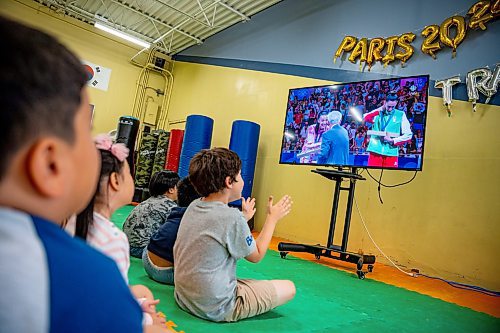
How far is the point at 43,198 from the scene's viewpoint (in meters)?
0.37

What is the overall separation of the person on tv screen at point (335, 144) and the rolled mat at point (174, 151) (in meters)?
3.49

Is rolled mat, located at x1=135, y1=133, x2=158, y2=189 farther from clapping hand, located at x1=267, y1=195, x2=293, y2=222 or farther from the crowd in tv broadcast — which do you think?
clapping hand, located at x1=267, y1=195, x2=293, y2=222

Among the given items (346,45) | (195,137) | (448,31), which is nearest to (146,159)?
(195,137)

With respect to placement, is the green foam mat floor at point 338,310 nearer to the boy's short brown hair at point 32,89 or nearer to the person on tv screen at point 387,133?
the person on tv screen at point 387,133

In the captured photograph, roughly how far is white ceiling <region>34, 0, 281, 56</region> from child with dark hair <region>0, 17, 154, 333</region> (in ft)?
19.8

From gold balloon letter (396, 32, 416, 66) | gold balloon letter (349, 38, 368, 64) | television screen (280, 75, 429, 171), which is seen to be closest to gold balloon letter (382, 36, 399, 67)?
gold balloon letter (396, 32, 416, 66)

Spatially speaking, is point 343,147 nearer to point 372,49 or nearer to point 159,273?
point 372,49

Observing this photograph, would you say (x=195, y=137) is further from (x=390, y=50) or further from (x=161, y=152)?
(x=390, y=50)

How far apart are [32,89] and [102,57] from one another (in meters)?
8.15

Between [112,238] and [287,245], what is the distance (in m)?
2.49

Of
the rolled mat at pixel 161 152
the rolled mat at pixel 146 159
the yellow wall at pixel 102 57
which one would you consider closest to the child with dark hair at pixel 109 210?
the rolled mat at pixel 161 152

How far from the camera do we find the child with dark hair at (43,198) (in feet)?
1.09

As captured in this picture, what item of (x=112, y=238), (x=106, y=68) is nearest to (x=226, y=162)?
(x=112, y=238)

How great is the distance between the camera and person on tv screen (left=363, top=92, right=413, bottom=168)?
2986 millimetres
